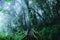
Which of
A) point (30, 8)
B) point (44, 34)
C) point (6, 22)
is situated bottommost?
point (44, 34)

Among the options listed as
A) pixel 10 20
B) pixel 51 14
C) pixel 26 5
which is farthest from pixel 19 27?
pixel 51 14

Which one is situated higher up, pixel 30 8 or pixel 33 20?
pixel 30 8

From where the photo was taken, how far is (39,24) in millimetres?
2734

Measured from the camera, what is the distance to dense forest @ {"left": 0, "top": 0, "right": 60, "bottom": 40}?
2688 millimetres

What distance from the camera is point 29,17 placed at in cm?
272

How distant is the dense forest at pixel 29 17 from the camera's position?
2.69m

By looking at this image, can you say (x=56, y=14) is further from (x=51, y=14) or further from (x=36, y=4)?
(x=36, y=4)

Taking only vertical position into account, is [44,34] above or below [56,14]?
below

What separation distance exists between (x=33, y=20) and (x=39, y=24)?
0.37 ft

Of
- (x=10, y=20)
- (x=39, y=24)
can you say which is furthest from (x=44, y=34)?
(x=10, y=20)

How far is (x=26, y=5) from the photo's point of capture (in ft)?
9.03

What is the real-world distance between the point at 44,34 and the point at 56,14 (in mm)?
362

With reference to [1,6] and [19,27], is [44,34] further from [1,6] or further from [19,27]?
[1,6]


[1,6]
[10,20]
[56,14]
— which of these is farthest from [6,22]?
[56,14]
